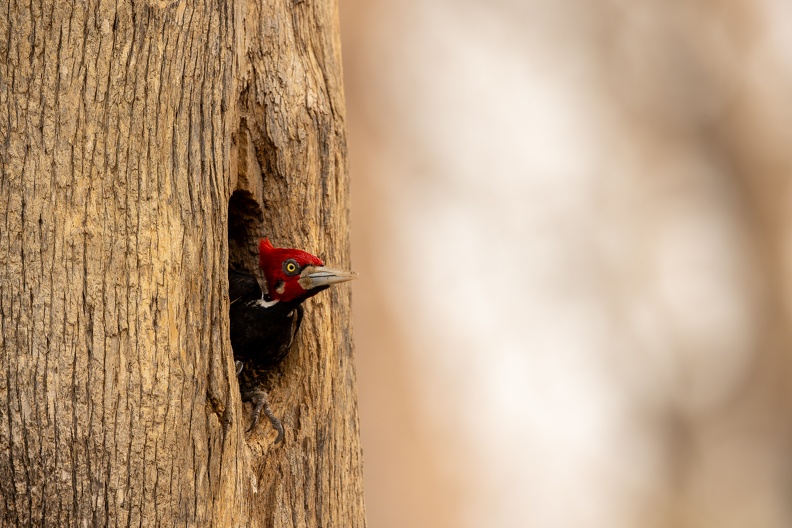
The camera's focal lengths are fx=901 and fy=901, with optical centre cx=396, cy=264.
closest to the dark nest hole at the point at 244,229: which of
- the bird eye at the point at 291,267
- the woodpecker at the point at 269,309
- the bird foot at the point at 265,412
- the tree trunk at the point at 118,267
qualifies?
the woodpecker at the point at 269,309

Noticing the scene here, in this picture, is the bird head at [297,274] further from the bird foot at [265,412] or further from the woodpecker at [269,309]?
the bird foot at [265,412]

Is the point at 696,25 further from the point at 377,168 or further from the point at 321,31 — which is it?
the point at 321,31

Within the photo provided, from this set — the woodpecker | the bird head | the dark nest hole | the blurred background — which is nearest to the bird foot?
the woodpecker

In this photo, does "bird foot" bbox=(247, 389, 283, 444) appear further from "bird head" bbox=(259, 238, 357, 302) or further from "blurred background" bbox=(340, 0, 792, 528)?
"blurred background" bbox=(340, 0, 792, 528)

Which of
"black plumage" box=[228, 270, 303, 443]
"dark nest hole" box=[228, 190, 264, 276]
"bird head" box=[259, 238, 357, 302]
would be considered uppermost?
"dark nest hole" box=[228, 190, 264, 276]

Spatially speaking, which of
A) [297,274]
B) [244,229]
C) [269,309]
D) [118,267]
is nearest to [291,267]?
[297,274]

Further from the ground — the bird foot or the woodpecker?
the woodpecker

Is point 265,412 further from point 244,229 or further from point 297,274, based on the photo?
point 244,229

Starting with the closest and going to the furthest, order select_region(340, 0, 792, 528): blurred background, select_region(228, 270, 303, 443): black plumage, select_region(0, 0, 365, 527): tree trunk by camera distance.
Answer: select_region(0, 0, 365, 527): tree trunk
select_region(228, 270, 303, 443): black plumage
select_region(340, 0, 792, 528): blurred background

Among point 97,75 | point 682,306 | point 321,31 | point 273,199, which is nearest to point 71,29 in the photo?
point 97,75
